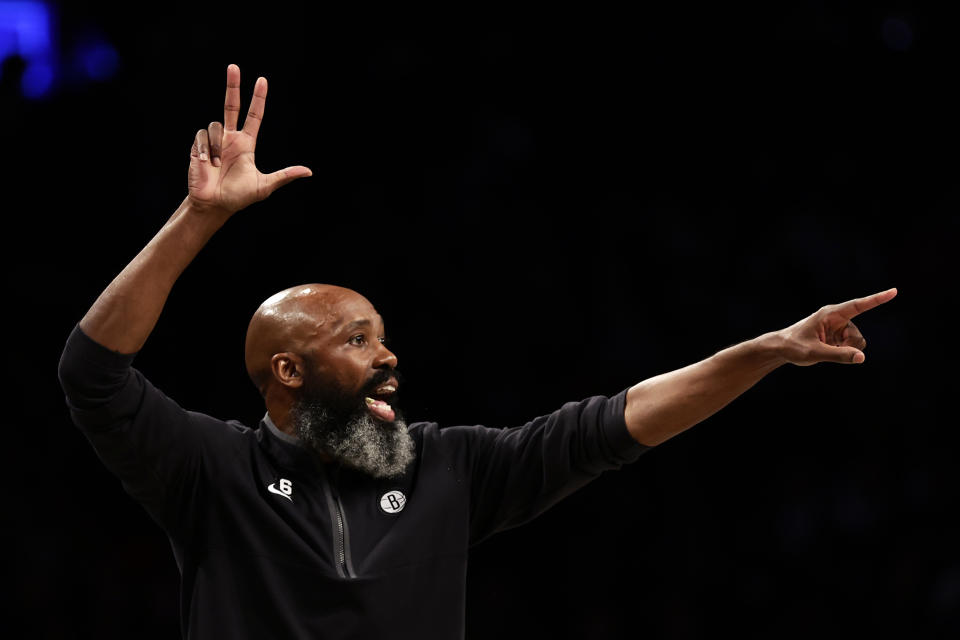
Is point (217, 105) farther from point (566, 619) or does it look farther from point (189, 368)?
point (566, 619)

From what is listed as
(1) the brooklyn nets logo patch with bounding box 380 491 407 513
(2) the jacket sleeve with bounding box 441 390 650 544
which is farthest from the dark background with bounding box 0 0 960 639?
(1) the brooklyn nets logo patch with bounding box 380 491 407 513

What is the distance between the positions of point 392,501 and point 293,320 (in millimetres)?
380

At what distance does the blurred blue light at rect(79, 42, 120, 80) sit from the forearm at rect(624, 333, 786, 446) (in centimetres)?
334

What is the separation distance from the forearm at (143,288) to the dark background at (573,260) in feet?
8.85

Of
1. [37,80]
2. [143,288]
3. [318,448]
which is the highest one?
[37,80]

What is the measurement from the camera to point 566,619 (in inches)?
168

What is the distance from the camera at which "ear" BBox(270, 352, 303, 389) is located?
212cm

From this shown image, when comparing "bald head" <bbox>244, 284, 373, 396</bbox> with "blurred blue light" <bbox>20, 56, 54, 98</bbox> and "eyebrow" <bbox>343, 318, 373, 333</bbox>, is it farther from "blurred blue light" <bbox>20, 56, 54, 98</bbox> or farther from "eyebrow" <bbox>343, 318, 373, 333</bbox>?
"blurred blue light" <bbox>20, 56, 54, 98</bbox>

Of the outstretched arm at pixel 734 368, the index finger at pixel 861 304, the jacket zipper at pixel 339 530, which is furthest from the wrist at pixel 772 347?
the jacket zipper at pixel 339 530

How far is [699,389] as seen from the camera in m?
1.99

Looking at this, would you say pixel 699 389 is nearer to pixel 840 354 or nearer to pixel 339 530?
pixel 840 354

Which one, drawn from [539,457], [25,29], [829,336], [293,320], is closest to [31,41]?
[25,29]

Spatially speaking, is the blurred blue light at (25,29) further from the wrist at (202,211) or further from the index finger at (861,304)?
the index finger at (861,304)

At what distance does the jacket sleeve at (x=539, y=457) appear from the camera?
2051 mm
